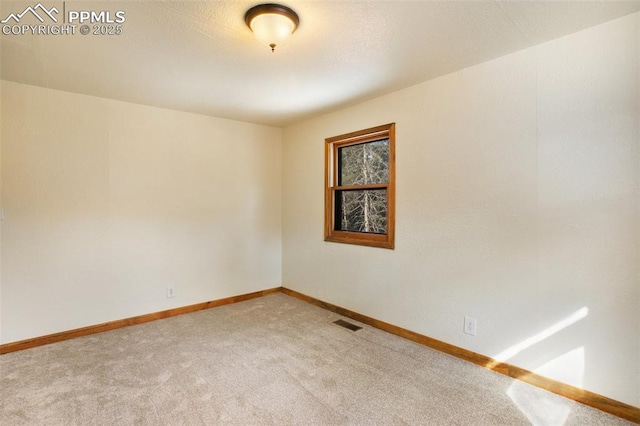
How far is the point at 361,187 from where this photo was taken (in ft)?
11.5

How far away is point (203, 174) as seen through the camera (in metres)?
3.82

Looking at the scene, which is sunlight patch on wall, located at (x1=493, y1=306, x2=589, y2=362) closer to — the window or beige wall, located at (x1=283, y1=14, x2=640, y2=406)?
beige wall, located at (x1=283, y1=14, x2=640, y2=406)

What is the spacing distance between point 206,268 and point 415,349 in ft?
8.55

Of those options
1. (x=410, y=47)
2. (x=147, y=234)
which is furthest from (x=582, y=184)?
(x=147, y=234)

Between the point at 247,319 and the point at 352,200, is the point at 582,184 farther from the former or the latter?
the point at 247,319

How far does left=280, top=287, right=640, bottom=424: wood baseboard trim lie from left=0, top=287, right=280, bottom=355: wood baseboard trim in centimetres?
171

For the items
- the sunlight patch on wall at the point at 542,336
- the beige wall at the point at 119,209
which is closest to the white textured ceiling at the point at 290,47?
the beige wall at the point at 119,209

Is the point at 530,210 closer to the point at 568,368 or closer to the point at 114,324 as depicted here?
the point at 568,368

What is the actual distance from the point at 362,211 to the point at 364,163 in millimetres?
556

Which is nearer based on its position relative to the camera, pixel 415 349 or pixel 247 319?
pixel 415 349

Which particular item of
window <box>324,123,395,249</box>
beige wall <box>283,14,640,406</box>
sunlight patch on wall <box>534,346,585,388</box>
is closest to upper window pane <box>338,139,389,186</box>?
window <box>324,123,395,249</box>

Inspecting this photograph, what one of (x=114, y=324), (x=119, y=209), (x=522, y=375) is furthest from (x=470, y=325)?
(x=119, y=209)

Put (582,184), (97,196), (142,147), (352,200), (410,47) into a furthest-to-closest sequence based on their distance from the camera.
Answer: (352,200) → (142,147) → (97,196) → (410,47) → (582,184)

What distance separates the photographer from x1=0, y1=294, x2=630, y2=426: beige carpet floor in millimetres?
1841
